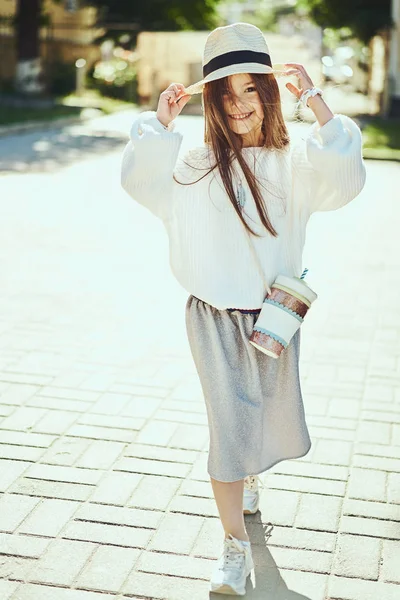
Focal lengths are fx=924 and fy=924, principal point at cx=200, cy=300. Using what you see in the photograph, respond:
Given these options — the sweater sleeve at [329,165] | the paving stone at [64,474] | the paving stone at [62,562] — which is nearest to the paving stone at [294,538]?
the paving stone at [62,562]

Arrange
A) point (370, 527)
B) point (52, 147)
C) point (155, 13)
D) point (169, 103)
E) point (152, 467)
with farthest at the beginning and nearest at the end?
point (155, 13)
point (52, 147)
point (152, 467)
point (370, 527)
point (169, 103)

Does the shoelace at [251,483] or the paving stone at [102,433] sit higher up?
the shoelace at [251,483]

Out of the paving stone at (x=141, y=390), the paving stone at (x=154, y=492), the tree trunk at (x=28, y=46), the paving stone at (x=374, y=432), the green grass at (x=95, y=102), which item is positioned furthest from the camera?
the tree trunk at (x=28, y=46)

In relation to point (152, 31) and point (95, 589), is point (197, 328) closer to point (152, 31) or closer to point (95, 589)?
point (95, 589)

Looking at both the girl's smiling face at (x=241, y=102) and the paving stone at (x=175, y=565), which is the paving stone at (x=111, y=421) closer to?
the paving stone at (x=175, y=565)

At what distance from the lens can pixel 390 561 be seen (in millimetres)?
3152

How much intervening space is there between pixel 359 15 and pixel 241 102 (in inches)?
887

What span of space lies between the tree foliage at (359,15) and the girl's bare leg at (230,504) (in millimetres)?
22581

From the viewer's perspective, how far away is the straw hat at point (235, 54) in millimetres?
2777

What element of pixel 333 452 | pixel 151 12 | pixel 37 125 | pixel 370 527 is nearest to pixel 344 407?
pixel 333 452

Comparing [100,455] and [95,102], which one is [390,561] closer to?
[100,455]

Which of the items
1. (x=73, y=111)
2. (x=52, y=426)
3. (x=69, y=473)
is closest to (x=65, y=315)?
(x=52, y=426)

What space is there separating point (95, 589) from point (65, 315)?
3418mm

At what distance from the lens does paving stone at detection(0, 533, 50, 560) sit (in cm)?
316
